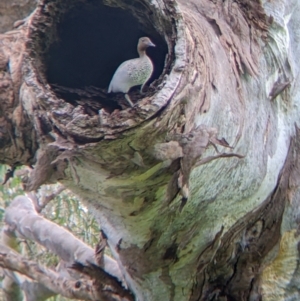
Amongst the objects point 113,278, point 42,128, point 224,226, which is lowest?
point 113,278

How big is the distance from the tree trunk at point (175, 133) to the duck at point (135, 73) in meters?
0.02

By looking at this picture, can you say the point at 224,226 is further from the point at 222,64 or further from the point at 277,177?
the point at 222,64

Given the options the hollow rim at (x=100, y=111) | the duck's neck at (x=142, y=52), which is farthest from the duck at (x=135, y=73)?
the hollow rim at (x=100, y=111)

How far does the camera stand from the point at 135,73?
96 cm

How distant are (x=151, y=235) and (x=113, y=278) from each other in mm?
287

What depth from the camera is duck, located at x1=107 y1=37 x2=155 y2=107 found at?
96 centimetres

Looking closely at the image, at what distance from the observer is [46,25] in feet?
2.81

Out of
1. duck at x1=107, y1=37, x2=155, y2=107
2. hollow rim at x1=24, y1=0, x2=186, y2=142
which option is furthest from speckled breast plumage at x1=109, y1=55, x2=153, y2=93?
hollow rim at x1=24, y1=0, x2=186, y2=142

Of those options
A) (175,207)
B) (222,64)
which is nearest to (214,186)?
(175,207)

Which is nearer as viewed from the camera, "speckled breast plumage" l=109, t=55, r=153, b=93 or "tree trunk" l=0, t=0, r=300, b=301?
"tree trunk" l=0, t=0, r=300, b=301

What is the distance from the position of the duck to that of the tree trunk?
0.02 m

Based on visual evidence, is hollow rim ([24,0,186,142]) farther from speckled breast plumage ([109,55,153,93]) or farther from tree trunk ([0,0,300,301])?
speckled breast plumage ([109,55,153,93])

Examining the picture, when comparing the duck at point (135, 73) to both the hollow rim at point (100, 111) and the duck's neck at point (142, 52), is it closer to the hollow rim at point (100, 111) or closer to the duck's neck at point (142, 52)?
the duck's neck at point (142, 52)

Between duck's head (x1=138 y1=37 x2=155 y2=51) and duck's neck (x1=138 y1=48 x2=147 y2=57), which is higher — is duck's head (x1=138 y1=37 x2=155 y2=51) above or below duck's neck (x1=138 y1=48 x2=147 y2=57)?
above
